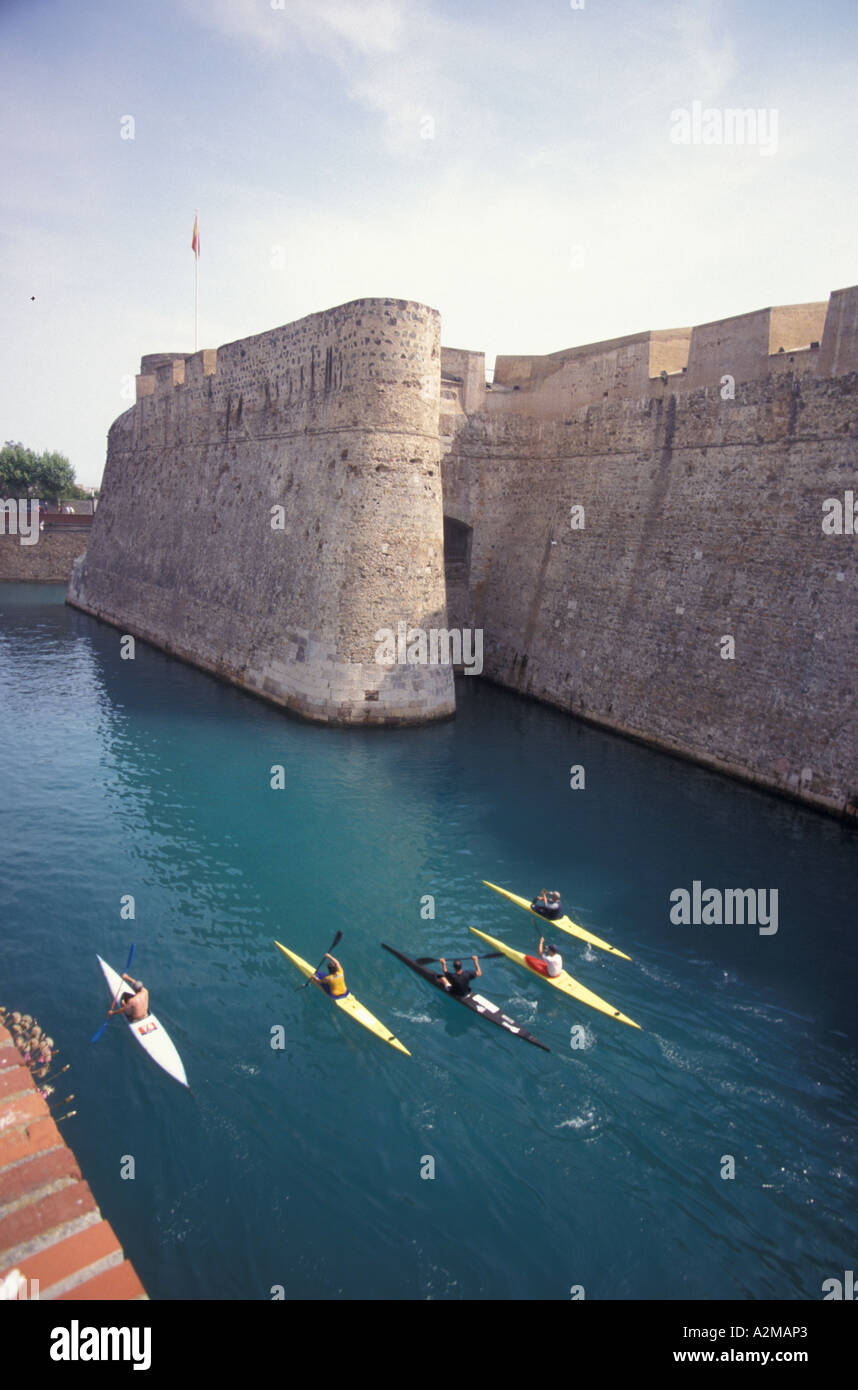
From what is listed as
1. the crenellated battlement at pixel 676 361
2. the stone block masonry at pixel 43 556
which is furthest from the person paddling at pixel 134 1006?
the stone block masonry at pixel 43 556

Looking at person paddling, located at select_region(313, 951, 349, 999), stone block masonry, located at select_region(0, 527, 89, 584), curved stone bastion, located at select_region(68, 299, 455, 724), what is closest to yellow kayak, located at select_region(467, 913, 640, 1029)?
person paddling, located at select_region(313, 951, 349, 999)

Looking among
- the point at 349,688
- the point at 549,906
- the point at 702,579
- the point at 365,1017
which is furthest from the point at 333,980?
the point at 702,579

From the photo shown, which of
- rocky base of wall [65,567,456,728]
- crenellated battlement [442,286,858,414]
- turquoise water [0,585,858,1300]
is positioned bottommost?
turquoise water [0,585,858,1300]

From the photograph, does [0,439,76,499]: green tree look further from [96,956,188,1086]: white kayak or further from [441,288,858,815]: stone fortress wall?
[96,956,188,1086]: white kayak

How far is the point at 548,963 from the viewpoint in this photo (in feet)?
Answer: 34.4

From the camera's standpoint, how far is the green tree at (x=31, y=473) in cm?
5600

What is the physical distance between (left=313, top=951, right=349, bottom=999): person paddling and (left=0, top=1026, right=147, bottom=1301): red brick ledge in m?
4.03

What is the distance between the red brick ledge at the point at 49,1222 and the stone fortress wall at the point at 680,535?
45.4 ft

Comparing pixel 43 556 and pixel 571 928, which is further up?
pixel 43 556

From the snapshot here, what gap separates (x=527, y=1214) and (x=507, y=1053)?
218 cm

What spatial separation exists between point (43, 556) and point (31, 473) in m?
12.0

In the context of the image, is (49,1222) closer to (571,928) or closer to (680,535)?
(571,928)

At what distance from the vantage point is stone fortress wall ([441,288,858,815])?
15969 millimetres
